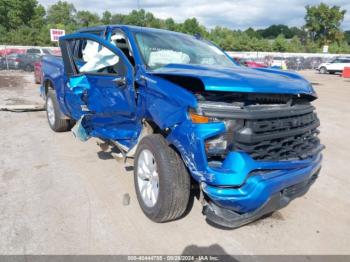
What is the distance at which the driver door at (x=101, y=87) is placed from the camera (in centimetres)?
373

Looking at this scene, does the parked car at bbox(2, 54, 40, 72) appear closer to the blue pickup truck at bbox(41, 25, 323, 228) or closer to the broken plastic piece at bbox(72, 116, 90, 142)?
the broken plastic piece at bbox(72, 116, 90, 142)

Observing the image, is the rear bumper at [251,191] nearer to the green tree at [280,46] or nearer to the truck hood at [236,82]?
the truck hood at [236,82]

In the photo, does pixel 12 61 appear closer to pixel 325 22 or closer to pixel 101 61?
pixel 101 61

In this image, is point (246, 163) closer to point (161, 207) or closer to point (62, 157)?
point (161, 207)

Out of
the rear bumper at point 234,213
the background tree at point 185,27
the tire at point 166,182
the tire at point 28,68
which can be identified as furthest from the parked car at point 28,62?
the background tree at point 185,27

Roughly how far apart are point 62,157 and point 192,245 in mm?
2943

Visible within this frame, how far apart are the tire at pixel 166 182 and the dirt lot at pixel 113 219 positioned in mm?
216

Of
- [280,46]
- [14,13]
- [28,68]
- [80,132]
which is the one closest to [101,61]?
[80,132]

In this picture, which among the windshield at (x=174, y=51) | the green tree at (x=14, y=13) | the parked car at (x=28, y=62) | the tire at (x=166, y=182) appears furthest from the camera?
the green tree at (x=14, y=13)

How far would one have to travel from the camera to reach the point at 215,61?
4289 mm

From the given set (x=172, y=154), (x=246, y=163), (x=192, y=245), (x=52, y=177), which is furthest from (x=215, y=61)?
(x=52, y=177)

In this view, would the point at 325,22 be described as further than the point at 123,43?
Yes

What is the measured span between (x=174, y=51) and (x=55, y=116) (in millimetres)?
3214

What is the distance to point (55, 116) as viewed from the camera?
6.25 meters
